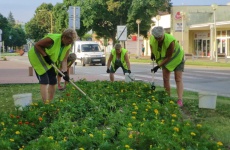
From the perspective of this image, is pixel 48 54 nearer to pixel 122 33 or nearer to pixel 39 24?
pixel 122 33

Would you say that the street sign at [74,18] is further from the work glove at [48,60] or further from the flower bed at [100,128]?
the flower bed at [100,128]

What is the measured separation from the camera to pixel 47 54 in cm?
807

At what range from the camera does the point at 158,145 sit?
4180 mm

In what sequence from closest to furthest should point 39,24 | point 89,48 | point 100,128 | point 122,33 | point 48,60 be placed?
1. point 100,128
2. point 48,60
3. point 122,33
4. point 89,48
5. point 39,24

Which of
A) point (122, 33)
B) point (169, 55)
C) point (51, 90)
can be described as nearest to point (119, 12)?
point (122, 33)

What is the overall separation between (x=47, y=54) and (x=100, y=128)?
2.82 m

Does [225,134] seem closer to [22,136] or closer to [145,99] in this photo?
[145,99]

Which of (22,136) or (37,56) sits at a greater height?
(37,56)

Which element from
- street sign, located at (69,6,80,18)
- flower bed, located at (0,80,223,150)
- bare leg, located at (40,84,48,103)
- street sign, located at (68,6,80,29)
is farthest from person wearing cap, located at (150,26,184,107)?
street sign, located at (69,6,80,18)

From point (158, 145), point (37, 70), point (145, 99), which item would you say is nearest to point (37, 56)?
point (37, 70)

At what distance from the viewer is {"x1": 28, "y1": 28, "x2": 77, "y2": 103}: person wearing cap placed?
310 inches

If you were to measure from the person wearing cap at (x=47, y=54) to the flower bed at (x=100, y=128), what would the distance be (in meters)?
0.74

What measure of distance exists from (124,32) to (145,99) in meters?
18.6

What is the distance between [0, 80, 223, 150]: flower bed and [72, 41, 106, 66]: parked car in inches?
1073
